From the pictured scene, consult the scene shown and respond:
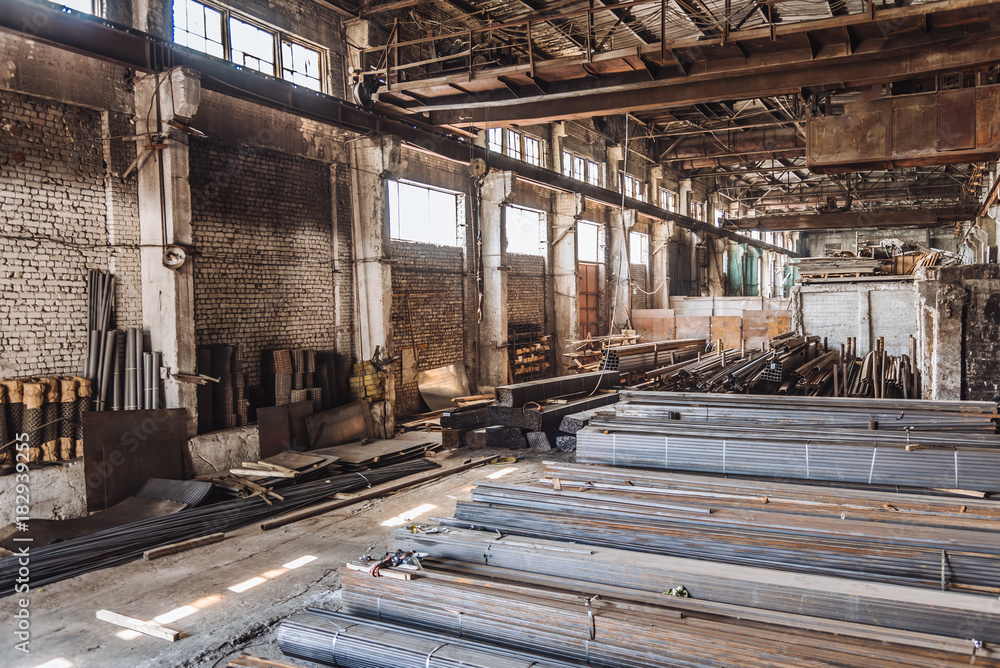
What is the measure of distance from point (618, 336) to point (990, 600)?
1543cm

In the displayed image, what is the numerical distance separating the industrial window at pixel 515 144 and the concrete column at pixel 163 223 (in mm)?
7653

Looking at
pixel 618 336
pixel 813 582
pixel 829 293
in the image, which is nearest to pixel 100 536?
pixel 813 582

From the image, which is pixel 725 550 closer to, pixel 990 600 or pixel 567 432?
pixel 990 600

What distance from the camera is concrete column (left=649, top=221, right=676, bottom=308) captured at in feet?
70.6

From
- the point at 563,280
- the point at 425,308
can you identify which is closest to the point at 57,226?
the point at 425,308

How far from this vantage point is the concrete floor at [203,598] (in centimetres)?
393

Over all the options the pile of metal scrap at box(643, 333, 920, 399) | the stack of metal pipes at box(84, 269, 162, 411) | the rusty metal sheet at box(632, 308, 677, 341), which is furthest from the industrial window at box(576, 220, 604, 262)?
the stack of metal pipes at box(84, 269, 162, 411)

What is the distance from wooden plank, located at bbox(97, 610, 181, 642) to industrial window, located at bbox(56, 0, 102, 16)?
6.43 m

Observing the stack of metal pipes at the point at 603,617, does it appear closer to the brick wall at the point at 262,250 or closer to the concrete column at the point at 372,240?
the brick wall at the point at 262,250

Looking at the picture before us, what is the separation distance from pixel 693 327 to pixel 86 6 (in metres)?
16.9

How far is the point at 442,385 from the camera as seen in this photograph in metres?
12.6

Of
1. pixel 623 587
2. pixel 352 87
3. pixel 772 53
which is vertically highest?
pixel 352 87

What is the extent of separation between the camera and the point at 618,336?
1811 centimetres

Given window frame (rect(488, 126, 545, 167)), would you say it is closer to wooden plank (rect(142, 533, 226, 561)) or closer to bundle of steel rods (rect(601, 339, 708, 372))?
bundle of steel rods (rect(601, 339, 708, 372))
